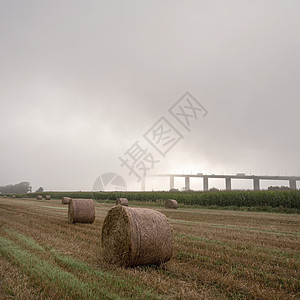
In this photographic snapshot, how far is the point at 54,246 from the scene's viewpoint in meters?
7.39

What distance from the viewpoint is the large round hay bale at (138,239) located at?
569 centimetres

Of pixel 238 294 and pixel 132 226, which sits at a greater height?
pixel 132 226

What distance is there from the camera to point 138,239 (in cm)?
573

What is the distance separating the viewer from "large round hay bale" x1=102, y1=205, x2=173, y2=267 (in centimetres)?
569

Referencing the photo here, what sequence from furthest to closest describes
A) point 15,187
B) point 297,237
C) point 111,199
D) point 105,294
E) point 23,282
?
point 15,187 → point 111,199 → point 297,237 → point 23,282 → point 105,294

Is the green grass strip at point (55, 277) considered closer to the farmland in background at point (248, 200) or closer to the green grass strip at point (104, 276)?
the green grass strip at point (104, 276)

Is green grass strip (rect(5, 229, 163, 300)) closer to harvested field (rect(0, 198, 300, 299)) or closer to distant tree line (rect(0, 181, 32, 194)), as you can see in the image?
harvested field (rect(0, 198, 300, 299))

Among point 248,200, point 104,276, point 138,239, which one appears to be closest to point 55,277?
point 104,276

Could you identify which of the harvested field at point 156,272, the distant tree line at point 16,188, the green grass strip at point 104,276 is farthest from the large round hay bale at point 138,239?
the distant tree line at point 16,188

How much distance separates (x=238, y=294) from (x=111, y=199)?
43.3m

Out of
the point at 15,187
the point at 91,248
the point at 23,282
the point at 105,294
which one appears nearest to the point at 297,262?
Answer: the point at 105,294

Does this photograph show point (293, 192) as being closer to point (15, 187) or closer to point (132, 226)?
point (132, 226)

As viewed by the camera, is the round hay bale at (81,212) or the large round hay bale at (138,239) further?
the round hay bale at (81,212)

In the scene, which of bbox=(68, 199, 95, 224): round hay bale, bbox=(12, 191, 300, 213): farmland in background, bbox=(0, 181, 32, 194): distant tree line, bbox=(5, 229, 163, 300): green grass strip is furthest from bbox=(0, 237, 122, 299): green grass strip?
bbox=(0, 181, 32, 194): distant tree line
